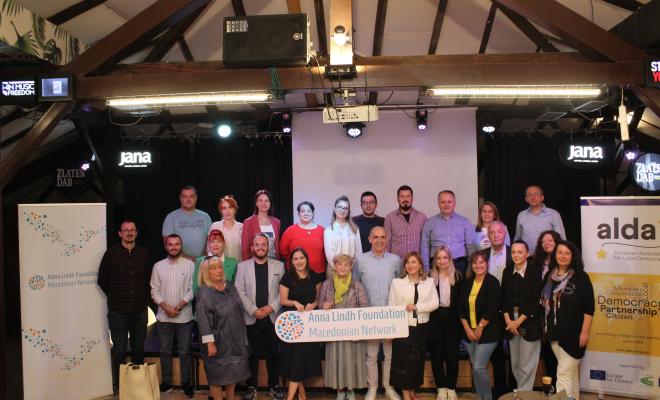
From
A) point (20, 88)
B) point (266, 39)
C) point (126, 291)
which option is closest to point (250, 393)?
point (126, 291)

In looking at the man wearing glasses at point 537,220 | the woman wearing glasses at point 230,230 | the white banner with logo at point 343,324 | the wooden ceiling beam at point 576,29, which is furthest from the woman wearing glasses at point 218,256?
the wooden ceiling beam at point 576,29

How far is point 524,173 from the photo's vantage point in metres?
8.05

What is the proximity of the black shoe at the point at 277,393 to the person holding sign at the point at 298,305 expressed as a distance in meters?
0.20

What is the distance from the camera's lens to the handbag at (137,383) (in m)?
4.58

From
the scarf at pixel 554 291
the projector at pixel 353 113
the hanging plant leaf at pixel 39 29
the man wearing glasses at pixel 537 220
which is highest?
the hanging plant leaf at pixel 39 29

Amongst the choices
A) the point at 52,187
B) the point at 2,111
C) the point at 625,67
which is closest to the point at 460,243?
the point at 625,67

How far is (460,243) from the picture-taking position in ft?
17.6

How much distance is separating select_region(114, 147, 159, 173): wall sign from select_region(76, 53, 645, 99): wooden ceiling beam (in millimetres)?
3014

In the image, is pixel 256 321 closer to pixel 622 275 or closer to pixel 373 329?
pixel 373 329

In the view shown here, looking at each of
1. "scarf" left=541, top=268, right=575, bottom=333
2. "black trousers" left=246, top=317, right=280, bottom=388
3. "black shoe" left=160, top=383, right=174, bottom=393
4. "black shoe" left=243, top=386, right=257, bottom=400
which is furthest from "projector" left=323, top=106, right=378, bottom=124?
"black shoe" left=160, top=383, right=174, bottom=393

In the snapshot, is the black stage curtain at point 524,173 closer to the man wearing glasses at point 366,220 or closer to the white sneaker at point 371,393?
the man wearing glasses at point 366,220

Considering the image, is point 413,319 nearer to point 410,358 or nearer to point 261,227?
point 410,358

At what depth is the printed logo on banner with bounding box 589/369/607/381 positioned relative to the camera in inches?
191

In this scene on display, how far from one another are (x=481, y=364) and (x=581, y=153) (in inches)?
162
